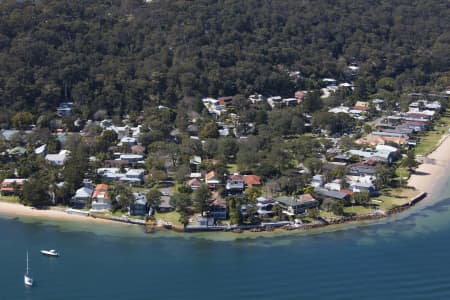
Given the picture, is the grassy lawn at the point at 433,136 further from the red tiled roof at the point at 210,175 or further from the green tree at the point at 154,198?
the green tree at the point at 154,198

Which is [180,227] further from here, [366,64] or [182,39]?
[366,64]

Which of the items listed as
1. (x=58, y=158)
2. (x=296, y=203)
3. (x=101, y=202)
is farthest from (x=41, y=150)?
(x=296, y=203)

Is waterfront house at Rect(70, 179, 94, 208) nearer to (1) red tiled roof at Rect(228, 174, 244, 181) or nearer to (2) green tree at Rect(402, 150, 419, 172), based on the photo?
(1) red tiled roof at Rect(228, 174, 244, 181)

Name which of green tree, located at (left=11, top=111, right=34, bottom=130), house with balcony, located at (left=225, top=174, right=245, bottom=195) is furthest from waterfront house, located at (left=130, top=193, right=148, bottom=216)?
green tree, located at (left=11, top=111, right=34, bottom=130)

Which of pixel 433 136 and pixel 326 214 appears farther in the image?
pixel 433 136

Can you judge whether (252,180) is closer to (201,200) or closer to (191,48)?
(201,200)

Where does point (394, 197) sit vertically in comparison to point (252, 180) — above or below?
below
